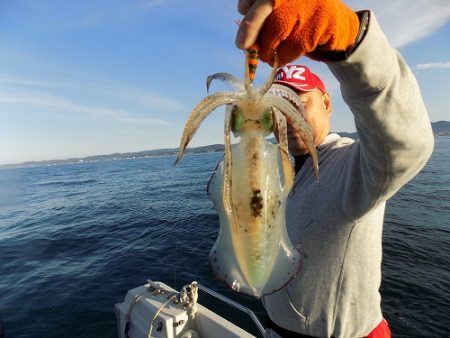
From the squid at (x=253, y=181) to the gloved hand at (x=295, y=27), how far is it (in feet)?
0.53

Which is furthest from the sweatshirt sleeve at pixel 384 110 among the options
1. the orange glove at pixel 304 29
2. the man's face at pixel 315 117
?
the man's face at pixel 315 117

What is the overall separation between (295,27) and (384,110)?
82cm

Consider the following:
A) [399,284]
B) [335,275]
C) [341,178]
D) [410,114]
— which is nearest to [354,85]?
[410,114]

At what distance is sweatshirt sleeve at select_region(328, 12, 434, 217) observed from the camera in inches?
71.4

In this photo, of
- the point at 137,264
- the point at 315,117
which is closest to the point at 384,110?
the point at 315,117

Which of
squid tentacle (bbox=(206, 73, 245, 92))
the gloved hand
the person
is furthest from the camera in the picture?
squid tentacle (bbox=(206, 73, 245, 92))

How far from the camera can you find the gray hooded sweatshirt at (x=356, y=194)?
1.87m

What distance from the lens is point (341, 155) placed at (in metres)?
2.78

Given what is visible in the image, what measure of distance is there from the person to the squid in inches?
11.8

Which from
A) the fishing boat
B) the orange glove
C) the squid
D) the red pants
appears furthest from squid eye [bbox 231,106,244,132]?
the fishing boat

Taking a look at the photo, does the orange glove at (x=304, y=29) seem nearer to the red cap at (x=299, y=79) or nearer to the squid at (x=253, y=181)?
the squid at (x=253, y=181)

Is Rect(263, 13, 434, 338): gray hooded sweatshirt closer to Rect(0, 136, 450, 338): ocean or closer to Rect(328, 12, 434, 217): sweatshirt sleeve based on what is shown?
Rect(328, 12, 434, 217): sweatshirt sleeve

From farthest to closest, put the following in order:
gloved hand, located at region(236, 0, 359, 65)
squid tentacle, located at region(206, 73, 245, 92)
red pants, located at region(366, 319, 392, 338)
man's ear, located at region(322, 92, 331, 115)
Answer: man's ear, located at region(322, 92, 331, 115)
red pants, located at region(366, 319, 392, 338)
squid tentacle, located at region(206, 73, 245, 92)
gloved hand, located at region(236, 0, 359, 65)

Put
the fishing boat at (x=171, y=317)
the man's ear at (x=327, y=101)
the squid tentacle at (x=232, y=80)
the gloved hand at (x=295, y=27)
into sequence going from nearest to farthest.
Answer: the gloved hand at (x=295, y=27) → the squid tentacle at (x=232, y=80) → the man's ear at (x=327, y=101) → the fishing boat at (x=171, y=317)
